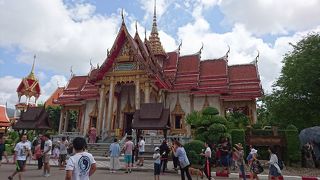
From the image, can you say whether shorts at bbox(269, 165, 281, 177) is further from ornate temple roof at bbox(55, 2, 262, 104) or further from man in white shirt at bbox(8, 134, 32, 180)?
ornate temple roof at bbox(55, 2, 262, 104)

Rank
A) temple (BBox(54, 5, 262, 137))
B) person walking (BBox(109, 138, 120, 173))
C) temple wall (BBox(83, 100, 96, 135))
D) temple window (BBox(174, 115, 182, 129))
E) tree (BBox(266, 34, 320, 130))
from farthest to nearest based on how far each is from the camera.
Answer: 1. temple wall (BBox(83, 100, 96, 135))
2. temple window (BBox(174, 115, 182, 129))
3. temple (BBox(54, 5, 262, 137))
4. tree (BBox(266, 34, 320, 130))
5. person walking (BBox(109, 138, 120, 173))

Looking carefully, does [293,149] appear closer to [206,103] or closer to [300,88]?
[300,88]

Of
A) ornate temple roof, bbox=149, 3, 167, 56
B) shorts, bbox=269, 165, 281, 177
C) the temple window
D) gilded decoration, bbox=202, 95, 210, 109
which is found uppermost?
ornate temple roof, bbox=149, 3, 167, 56

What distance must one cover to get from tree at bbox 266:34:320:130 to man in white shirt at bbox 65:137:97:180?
62.4 ft

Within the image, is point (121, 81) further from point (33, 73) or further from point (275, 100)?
point (33, 73)

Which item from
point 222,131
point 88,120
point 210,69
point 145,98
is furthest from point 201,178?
point 88,120

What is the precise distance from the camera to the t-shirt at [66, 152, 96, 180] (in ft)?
13.7

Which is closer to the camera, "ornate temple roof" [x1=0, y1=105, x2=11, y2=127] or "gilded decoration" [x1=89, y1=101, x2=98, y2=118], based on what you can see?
"gilded decoration" [x1=89, y1=101, x2=98, y2=118]

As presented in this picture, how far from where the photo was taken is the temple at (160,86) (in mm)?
22875

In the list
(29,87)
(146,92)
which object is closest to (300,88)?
(146,92)

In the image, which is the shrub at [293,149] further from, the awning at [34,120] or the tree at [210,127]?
the awning at [34,120]

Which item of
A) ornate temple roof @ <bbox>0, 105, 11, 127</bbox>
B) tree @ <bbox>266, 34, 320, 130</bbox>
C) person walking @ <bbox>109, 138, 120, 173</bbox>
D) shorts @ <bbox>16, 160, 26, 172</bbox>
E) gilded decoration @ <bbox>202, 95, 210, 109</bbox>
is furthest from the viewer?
ornate temple roof @ <bbox>0, 105, 11, 127</bbox>

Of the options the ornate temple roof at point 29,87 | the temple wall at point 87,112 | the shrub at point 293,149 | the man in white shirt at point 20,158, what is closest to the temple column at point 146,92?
the temple wall at point 87,112

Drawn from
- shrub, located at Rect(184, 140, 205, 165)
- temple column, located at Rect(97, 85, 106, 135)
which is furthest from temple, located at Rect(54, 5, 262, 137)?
shrub, located at Rect(184, 140, 205, 165)
